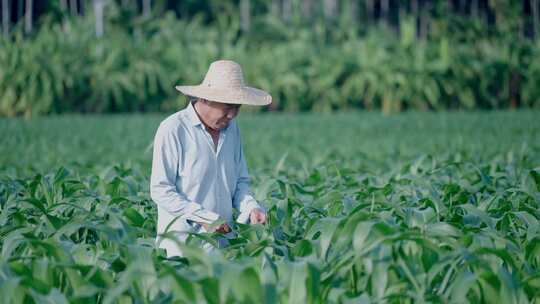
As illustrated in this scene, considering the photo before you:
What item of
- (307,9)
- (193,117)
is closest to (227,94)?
(193,117)

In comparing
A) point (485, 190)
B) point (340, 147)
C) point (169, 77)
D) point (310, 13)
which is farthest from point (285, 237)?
point (310, 13)

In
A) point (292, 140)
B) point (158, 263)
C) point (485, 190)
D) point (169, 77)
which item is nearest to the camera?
point (158, 263)

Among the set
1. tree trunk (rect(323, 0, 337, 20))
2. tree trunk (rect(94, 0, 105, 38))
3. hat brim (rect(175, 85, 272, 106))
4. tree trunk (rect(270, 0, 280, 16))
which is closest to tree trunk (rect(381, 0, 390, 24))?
tree trunk (rect(323, 0, 337, 20))

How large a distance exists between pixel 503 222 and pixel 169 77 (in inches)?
605

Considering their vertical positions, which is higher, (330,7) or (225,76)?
(330,7)

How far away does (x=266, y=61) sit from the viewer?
19.7m

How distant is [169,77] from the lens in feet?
62.0

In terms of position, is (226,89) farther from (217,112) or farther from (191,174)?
(191,174)

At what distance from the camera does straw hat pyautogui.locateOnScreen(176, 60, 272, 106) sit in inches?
147

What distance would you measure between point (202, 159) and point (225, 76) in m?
0.37

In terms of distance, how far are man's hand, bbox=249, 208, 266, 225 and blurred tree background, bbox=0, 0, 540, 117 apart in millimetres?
13737

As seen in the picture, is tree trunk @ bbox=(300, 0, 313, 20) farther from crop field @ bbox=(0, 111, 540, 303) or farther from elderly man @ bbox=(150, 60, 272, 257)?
elderly man @ bbox=(150, 60, 272, 257)

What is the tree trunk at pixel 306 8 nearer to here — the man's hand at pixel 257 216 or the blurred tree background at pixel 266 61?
the blurred tree background at pixel 266 61

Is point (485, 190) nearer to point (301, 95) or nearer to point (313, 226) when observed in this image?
point (313, 226)
